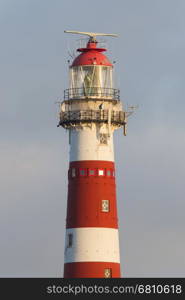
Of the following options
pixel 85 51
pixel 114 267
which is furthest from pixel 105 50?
pixel 114 267

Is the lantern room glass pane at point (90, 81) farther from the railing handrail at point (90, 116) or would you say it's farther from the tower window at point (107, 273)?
the tower window at point (107, 273)

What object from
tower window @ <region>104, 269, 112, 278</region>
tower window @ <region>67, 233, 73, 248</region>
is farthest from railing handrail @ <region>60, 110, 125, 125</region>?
tower window @ <region>104, 269, 112, 278</region>

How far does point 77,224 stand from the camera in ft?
633

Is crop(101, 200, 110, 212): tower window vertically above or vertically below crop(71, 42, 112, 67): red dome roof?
below

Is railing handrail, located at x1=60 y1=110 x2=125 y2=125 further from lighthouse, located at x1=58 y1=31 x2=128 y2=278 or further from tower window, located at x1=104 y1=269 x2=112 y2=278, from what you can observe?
tower window, located at x1=104 y1=269 x2=112 y2=278

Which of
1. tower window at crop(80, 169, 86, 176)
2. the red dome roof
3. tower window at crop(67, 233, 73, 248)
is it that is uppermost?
the red dome roof

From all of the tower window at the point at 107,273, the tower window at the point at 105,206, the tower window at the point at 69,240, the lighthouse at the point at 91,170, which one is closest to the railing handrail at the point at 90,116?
the lighthouse at the point at 91,170

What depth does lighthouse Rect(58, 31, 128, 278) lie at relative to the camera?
19238cm

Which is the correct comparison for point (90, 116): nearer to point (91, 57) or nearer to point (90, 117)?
point (90, 117)

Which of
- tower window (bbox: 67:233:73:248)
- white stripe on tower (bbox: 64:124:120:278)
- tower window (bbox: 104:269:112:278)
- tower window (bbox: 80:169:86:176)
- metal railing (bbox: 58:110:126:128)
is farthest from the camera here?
metal railing (bbox: 58:110:126:128)

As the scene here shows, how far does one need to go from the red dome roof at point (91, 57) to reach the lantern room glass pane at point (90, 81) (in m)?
0.29

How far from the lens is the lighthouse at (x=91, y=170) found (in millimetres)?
192375

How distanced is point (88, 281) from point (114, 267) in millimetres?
6889

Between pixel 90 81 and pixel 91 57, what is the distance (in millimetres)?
1668
